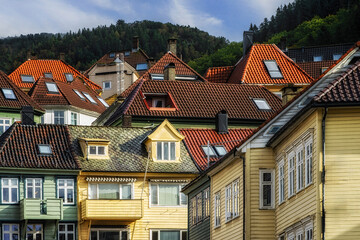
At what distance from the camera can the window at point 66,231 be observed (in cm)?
6397

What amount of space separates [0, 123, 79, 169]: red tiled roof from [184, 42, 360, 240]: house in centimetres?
1988

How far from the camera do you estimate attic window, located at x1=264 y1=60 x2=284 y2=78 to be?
8913 cm

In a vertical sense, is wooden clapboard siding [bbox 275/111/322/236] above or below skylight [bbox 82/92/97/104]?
below

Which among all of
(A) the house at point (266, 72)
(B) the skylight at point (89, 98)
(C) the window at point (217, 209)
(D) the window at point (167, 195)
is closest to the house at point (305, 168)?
(C) the window at point (217, 209)

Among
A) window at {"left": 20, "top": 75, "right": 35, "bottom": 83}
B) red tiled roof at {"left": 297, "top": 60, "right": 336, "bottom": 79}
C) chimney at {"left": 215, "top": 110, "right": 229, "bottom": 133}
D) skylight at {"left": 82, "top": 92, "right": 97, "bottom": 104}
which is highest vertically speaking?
window at {"left": 20, "top": 75, "right": 35, "bottom": 83}

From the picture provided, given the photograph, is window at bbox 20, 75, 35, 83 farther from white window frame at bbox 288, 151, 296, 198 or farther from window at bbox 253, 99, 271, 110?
white window frame at bbox 288, 151, 296, 198

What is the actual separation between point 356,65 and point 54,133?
3361 cm

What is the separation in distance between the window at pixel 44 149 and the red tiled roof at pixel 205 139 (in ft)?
28.6

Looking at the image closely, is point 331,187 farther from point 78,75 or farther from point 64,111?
point 78,75

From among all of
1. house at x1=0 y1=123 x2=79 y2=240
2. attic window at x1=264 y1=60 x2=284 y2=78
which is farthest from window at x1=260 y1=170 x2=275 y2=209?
attic window at x1=264 y1=60 x2=284 y2=78

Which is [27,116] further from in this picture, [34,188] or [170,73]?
[170,73]

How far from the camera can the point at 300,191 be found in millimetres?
36781

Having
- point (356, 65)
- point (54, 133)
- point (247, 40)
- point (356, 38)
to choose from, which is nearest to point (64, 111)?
point (247, 40)

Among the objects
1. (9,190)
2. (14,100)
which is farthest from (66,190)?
(14,100)
